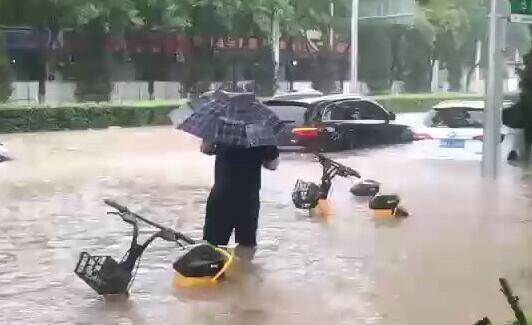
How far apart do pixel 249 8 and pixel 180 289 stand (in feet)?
92.1

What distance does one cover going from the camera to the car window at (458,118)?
20188 mm

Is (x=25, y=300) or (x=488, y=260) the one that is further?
(x=488, y=260)

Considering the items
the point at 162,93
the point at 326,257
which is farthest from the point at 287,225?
the point at 162,93

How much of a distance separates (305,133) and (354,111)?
215cm

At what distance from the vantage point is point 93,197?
1455 cm

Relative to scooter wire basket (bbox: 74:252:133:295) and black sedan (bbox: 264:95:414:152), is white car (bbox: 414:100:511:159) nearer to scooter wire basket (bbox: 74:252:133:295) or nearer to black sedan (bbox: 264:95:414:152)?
black sedan (bbox: 264:95:414:152)

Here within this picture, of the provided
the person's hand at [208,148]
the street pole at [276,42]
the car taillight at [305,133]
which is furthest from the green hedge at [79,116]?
the person's hand at [208,148]

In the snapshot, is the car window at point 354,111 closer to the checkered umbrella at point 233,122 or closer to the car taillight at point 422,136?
the car taillight at point 422,136

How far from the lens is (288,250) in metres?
10.1

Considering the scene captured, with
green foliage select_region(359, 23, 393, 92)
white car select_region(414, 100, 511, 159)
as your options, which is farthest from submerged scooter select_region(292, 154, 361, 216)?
green foliage select_region(359, 23, 393, 92)

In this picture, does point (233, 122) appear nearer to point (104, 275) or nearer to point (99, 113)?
point (104, 275)

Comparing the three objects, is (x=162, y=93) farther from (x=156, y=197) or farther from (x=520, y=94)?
(x=156, y=197)

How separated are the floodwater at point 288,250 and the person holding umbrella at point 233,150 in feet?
1.59

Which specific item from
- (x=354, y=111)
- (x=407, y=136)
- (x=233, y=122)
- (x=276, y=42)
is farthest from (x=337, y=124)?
(x=276, y=42)
